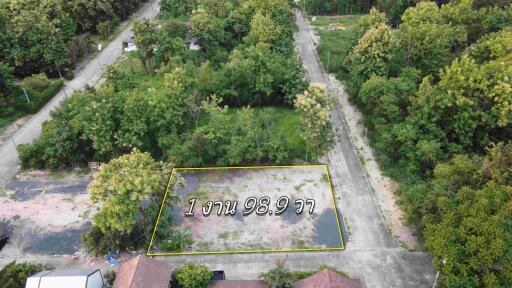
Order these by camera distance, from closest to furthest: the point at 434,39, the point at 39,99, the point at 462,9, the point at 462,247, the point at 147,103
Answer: the point at 462,247
the point at 147,103
the point at 434,39
the point at 39,99
the point at 462,9

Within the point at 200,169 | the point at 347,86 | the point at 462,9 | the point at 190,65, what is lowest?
the point at 200,169

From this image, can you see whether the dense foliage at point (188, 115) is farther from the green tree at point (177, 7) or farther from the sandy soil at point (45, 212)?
the green tree at point (177, 7)

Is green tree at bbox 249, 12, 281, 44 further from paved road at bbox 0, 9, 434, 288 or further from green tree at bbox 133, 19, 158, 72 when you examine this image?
paved road at bbox 0, 9, 434, 288

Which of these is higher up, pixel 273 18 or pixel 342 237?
pixel 273 18

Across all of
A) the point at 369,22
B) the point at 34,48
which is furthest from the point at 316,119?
the point at 34,48

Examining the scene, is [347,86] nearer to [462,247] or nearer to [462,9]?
[462,9]

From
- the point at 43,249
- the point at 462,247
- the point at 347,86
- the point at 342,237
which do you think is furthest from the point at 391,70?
the point at 43,249

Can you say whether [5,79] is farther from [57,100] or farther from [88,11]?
[88,11]
